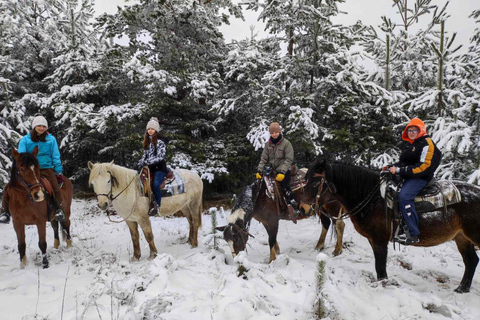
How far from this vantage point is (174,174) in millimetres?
6250

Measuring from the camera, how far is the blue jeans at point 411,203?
3.83 meters

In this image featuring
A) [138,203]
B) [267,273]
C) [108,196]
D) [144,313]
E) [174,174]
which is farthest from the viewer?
[174,174]

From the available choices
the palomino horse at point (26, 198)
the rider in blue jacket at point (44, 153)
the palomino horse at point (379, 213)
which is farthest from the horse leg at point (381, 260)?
the rider in blue jacket at point (44, 153)

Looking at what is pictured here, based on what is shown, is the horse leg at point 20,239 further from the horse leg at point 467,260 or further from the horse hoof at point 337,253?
the horse leg at point 467,260

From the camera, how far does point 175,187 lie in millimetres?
6070

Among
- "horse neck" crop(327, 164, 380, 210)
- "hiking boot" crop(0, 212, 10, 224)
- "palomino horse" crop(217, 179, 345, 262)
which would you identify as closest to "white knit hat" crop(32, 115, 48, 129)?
"hiking boot" crop(0, 212, 10, 224)

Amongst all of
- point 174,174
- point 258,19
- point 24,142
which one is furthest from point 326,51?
point 24,142

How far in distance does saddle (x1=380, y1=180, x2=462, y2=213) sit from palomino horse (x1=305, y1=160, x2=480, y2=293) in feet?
0.39

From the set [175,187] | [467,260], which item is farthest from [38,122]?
[467,260]

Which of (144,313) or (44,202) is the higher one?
(44,202)

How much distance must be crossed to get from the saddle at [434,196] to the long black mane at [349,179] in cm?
37

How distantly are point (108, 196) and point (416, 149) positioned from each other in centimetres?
565

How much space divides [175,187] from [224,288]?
3330mm

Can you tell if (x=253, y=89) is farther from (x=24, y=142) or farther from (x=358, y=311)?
(x=358, y=311)
